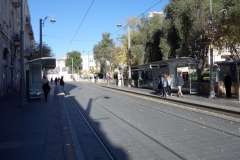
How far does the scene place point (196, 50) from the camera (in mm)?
25594

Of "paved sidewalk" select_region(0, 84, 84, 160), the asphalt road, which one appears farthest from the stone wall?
"paved sidewalk" select_region(0, 84, 84, 160)

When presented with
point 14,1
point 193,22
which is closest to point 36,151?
point 193,22

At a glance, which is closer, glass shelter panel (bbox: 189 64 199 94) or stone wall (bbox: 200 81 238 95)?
stone wall (bbox: 200 81 238 95)

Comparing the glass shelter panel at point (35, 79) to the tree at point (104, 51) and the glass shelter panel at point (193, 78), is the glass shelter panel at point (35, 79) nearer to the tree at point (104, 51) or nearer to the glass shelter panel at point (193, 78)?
the glass shelter panel at point (193, 78)

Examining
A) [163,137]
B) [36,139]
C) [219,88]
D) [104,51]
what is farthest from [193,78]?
[104,51]

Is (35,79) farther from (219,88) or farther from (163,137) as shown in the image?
(163,137)

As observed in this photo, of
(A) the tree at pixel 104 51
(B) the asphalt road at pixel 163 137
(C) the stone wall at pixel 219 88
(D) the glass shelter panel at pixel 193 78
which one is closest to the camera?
(B) the asphalt road at pixel 163 137

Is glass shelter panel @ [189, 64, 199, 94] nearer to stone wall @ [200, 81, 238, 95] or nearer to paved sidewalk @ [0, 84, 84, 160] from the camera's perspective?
stone wall @ [200, 81, 238, 95]

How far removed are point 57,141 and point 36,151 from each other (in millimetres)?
938

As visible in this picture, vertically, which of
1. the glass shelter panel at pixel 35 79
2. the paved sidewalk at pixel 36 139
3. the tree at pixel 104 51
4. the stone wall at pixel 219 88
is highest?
the tree at pixel 104 51

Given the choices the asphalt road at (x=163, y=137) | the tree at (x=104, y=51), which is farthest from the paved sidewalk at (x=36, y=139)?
the tree at (x=104, y=51)

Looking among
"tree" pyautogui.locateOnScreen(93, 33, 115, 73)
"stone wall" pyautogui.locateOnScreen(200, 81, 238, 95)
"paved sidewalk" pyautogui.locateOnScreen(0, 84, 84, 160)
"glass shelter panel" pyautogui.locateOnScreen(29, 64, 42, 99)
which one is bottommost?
"paved sidewalk" pyautogui.locateOnScreen(0, 84, 84, 160)

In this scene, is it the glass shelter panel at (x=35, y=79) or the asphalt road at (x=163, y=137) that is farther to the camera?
the glass shelter panel at (x=35, y=79)

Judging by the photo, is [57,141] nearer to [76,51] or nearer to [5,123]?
[5,123]
